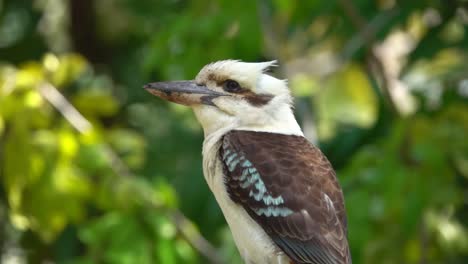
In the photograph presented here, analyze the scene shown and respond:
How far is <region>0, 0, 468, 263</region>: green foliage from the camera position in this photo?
19.6 ft

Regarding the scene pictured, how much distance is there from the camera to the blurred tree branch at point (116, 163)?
6.03 m

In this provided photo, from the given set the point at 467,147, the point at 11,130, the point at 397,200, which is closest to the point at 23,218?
the point at 11,130

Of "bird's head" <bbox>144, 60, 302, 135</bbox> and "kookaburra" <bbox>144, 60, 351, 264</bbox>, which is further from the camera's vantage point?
"bird's head" <bbox>144, 60, 302, 135</bbox>

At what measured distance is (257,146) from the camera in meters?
4.41

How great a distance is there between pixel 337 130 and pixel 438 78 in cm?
75

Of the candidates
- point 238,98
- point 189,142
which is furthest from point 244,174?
point 189,142

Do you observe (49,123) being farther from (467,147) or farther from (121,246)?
(467,147)

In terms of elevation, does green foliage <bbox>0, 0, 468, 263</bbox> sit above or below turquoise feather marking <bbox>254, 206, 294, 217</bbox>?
below

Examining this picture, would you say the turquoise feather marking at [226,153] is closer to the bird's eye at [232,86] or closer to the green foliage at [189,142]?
the bird's eye at [232,86]

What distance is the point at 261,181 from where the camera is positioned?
14.3ft

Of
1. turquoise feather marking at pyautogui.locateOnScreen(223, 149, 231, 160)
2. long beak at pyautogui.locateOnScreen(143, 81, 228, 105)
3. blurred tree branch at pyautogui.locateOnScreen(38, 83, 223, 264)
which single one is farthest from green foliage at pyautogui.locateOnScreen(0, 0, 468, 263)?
turquoise feather marking at pyautogui.locateOnScreen(223, 149, 231, 160)

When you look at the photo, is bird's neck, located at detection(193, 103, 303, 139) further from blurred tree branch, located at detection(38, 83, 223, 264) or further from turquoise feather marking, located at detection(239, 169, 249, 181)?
blurred tree branch, located at detection(38, 83, 223, 264)

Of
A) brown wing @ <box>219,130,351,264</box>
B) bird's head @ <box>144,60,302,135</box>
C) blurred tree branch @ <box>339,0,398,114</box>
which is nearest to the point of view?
brown wing @ <box>219,130,351,264</box>

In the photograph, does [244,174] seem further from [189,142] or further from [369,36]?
[189,142]
